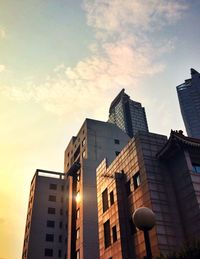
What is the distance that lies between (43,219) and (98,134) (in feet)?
85.0

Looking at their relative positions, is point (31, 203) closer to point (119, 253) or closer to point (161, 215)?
point (119, 253)

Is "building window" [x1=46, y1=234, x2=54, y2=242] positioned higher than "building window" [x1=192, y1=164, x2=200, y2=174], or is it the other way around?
"building window" [x1=46, y1=234, x2=54, y2=242]

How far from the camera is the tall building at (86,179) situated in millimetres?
46031

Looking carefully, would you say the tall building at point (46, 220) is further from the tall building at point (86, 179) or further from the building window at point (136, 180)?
the building window at point (136, 180)

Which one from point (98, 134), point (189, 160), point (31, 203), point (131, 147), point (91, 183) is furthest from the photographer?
point (31, 203)

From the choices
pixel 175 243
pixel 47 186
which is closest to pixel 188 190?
pixel 175 243

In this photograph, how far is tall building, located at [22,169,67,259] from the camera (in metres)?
65.9

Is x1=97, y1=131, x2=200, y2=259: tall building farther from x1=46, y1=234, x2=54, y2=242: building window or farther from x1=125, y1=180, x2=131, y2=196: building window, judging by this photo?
x1=46, y1=234, x2=54, y2=242: building window

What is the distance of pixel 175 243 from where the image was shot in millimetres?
26391

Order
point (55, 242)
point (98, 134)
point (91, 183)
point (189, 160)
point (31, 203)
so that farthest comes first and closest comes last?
point (31, 203), point (55, 242), point (98, 134), point (91, 183), point (189, 160)

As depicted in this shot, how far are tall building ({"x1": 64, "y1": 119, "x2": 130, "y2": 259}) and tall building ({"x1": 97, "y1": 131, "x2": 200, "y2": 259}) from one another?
8878mm

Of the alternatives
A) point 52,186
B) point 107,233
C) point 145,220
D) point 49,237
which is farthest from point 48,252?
point 145,220

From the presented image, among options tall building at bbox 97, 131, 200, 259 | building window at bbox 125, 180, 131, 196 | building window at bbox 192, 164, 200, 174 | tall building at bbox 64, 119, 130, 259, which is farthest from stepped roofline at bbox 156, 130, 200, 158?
tall building at bbox 64, 119, 130, 259

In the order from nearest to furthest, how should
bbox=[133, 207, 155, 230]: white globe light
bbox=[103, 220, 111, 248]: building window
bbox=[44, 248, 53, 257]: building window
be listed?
bbox=[133, 207, 155, 230]: white globe light
bbox=[103, 220, 111, 248]: building window
bbox=[44, 248, 53, 257]: building window
